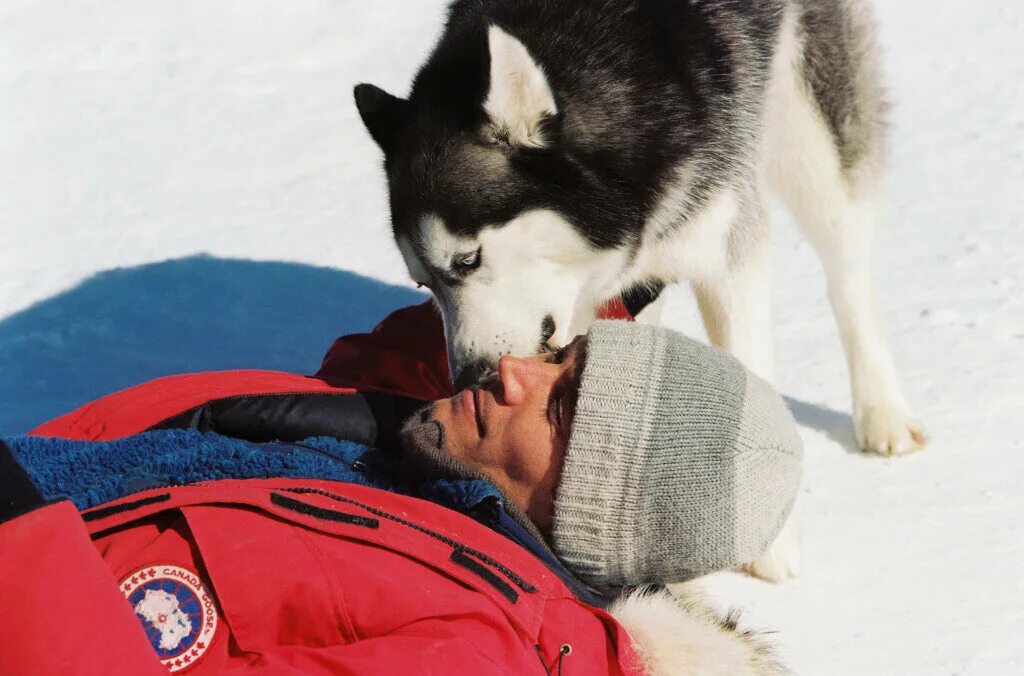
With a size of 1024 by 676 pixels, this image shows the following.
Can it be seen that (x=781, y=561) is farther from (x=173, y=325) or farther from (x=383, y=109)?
(x=173, y=325)

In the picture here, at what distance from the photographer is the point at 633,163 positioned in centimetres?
249

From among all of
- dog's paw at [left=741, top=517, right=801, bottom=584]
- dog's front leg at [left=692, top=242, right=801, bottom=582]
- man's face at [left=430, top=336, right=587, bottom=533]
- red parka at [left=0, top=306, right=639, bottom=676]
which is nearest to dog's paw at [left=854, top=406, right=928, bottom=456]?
dog's front leg at [left=692, top=242, right=801, bottom=582]

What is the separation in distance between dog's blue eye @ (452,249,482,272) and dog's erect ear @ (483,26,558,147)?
10.7 inches

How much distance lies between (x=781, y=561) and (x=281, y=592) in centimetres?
145

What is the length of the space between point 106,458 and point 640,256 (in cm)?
152

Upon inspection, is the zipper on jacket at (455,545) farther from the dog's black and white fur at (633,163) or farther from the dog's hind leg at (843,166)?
the dog's hind leg at (843,166)

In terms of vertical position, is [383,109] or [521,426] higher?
Answer: [383,109]

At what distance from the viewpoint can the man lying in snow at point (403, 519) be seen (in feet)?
4.02

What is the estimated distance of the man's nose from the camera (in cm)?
168

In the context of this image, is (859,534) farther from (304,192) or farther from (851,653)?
(304,192)

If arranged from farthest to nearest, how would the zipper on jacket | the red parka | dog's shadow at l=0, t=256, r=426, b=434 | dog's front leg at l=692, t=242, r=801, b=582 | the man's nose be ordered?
dog's shadow at l=0, t=256, r=426, b=434 → dog's front leg at l=692, t=242, r=801, b=582 → the man's nose → the zipper on jacket → the red parka

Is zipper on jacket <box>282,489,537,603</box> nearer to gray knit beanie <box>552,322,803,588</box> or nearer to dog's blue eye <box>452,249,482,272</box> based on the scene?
gray knit beanie <box>552,322,803,588</box>

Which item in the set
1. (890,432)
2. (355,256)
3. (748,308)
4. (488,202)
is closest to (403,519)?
(488,202)

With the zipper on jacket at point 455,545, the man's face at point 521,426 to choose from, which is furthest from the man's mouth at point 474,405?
the zipper on jacket at point 455,545
